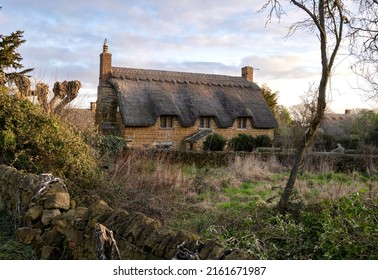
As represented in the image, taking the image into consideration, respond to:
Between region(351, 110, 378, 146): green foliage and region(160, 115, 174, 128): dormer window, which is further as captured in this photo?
region(160, 115, 174, 128): dormer window

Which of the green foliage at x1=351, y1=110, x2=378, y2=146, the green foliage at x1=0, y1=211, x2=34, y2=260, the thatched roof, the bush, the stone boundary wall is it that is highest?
the thatched roof

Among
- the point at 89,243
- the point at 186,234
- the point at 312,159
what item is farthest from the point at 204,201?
the point at 312,159

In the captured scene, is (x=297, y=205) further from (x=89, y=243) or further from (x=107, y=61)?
(x=107, y=61)

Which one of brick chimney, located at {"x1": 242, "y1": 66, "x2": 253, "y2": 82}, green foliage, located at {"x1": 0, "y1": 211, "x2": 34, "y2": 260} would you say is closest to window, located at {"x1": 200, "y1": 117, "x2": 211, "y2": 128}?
brick chimney, located at {"x1": 242, "y1": 66, "x2": 253, "y2": 82}

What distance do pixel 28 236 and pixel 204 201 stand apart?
4.57 meters

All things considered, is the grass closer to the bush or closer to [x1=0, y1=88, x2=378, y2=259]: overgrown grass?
[x1=0, y1=88, x2=378, y2=259]: overgrown grass

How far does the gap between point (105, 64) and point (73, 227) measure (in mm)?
24331

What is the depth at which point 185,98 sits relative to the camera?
28.7 metres

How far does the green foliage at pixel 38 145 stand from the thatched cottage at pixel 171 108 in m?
15.7

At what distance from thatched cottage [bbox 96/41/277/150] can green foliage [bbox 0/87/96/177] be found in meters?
15.7

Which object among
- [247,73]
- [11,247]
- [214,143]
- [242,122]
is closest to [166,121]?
[214,143]

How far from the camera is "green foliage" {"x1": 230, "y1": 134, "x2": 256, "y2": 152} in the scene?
25.5m

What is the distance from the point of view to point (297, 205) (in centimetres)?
812

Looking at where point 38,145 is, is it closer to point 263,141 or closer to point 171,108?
point 171,108
